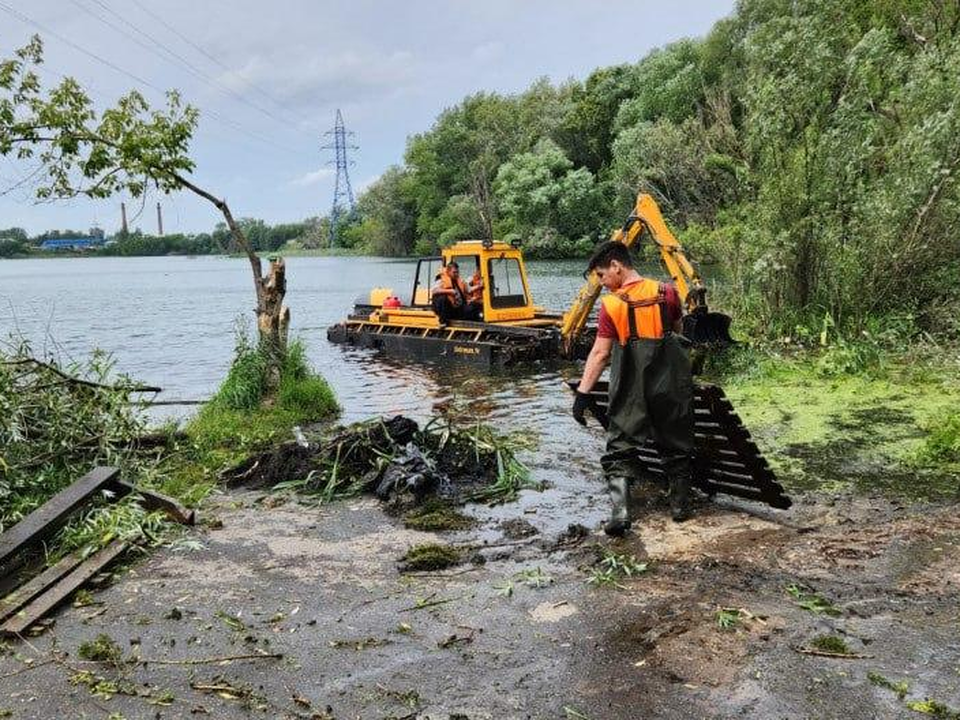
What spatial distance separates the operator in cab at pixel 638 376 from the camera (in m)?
5.84

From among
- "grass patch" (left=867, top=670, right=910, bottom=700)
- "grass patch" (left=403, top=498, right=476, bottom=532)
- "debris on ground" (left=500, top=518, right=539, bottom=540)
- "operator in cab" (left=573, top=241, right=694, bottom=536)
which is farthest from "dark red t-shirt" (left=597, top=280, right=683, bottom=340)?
"grass patch" (left=867, top=670, right=910, bottom=700)

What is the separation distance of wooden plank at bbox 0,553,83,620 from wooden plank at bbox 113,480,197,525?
3.04 ft

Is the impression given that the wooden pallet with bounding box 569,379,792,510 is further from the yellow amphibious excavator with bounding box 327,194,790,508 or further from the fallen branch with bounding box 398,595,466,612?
the yellow amphibious excavator with bounding box 327,194,790,508

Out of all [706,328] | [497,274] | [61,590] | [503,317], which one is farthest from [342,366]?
[61,590]

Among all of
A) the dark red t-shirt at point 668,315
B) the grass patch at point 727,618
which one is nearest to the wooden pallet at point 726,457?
the dark red t-shirt at point 668,315

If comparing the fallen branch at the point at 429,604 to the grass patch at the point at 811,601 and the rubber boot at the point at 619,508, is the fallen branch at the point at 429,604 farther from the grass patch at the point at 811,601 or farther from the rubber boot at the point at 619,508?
the grass patch at the point at 811,601

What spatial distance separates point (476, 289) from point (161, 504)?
12.4 metres

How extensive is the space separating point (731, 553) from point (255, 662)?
116 inches

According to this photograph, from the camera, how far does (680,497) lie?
20.0ft

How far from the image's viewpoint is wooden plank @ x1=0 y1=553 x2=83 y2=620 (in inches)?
193

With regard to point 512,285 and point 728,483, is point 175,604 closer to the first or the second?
point 728,483

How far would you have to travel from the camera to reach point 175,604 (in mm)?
5059

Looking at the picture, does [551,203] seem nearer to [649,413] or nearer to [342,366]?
[342,366]

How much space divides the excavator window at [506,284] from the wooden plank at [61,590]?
12.9 m
